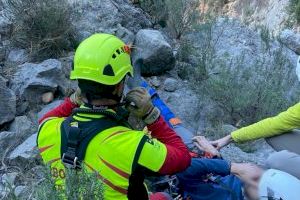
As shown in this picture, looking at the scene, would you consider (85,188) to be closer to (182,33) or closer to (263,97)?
(263,97)

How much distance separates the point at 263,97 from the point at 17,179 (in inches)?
90.8

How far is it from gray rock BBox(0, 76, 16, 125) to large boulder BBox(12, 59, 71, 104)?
0.58 feet

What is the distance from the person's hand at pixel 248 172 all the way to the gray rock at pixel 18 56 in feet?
8.63

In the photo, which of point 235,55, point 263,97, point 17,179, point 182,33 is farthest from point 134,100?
point 182,33

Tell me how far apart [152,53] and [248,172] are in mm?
2285

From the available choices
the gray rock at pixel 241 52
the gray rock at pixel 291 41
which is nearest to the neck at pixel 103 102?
the gray rock at pixel 241 52

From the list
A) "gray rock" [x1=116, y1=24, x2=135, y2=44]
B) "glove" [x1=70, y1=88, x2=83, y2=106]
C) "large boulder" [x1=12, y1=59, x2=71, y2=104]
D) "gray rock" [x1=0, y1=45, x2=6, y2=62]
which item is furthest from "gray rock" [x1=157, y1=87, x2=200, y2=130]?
"glove" [x1=70, y1=88, x2=83, y2=106]

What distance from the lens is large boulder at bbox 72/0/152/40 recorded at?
545 cm

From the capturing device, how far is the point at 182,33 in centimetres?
619

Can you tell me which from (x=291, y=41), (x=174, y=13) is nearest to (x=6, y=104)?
(x=174, y=13)

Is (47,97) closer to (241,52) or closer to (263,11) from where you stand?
(241,52)

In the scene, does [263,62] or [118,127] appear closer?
[118,127]

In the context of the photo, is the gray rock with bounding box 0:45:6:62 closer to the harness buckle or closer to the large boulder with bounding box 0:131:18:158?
the large boulder with bounding box 0:131:18:158

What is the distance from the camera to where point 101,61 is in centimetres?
253
